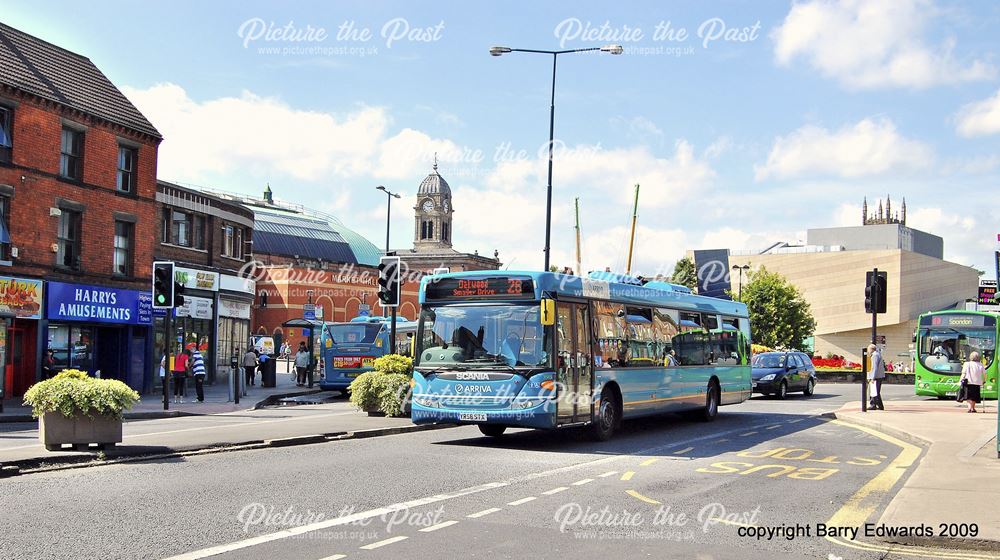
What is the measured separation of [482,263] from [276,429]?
11298 centimetres

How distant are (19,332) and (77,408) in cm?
1730

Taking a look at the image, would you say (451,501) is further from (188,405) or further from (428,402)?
(188,405)

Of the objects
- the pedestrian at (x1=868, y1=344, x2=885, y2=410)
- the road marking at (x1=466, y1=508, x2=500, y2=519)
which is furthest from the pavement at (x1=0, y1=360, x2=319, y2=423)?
the pedestrian at (x1=868, y1=344, x2=885, y2=410)

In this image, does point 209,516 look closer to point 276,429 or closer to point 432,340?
point 432,340

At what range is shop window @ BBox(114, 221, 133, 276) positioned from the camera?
32375 millimetres

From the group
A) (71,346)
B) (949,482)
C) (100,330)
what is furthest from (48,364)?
(949,482)

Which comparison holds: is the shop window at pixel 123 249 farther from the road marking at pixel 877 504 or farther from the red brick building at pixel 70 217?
the road marking at pixel 877 504

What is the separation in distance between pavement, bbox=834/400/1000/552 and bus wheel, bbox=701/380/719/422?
2989 millimetres

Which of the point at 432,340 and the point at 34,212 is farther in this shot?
the point at 34,212

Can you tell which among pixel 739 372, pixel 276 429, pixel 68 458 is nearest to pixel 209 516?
pixel 68 458

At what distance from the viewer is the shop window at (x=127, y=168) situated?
107 feet

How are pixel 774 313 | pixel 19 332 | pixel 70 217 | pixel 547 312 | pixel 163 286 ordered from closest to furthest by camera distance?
pixel 547 312, pixel 163 286, pixel 19 332, pixel 70 217, pixel 774 313

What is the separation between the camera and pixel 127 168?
33.1m

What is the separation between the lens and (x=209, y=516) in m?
9.08
